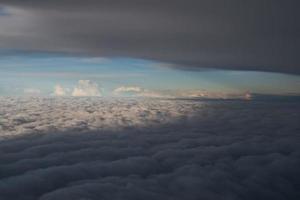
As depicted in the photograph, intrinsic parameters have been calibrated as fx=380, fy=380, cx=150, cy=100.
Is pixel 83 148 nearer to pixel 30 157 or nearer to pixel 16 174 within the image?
pixel 30 157

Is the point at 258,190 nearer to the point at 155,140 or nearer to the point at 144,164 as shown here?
the point at 144,164

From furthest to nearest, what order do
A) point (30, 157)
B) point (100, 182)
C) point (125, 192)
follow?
1. point (30, 157)
2. point (100, 182)
3. point (125, 192)

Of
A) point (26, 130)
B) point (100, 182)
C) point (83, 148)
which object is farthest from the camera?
point (26, 130)

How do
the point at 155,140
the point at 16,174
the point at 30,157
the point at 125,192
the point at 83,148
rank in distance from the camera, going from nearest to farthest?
the point at 125,192
the point at 16,174
the point at 30,157
the point at 83,148
the point at 155,140

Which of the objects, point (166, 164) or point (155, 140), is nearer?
point (166, 164)

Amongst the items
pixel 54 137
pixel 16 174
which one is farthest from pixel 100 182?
pixel 54 137

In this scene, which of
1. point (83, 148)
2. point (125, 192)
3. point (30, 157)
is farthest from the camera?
point (83, 148)

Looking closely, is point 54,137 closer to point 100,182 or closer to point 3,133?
point 3,133

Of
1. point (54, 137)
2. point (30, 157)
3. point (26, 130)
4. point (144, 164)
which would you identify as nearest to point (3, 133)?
point (26, 130)

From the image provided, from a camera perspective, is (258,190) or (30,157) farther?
(30,157)
